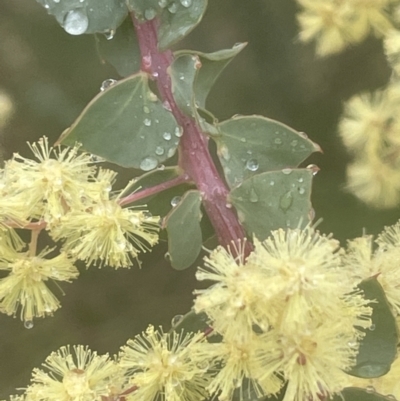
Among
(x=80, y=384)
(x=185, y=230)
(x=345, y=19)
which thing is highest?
(x=345, y=19)

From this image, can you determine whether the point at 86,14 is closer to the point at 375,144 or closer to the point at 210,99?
the point at 375,144

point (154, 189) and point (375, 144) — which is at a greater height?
point (375, 144)

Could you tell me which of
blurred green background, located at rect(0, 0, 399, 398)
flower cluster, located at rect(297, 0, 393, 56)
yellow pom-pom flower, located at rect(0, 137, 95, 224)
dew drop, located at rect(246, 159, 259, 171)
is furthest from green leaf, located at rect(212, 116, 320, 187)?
blurred green background, located at rect(0, 0, 399, 398)

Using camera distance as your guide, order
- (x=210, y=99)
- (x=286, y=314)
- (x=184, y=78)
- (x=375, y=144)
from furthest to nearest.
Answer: (x=210, y=99), (x=375, y=144), (x=184, y=78), (x=286, y=314)

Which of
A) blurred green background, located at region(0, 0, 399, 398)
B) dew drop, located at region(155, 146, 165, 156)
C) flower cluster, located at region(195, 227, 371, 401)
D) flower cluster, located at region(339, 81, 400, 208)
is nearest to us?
flower cluster, located at region(195, 227, 371, 401)

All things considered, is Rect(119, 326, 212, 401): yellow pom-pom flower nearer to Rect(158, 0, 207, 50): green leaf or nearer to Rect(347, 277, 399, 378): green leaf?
Rect(347, 277, 399, 378): green leaf

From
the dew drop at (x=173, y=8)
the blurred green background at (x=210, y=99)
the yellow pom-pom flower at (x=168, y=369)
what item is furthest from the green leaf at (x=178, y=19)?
the blurred green background at (x=210, y=99)

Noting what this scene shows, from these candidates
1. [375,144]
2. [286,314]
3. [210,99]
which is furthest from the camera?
[210,99]

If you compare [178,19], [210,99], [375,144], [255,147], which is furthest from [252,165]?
[210,99]
